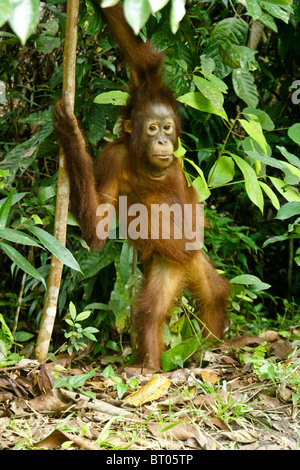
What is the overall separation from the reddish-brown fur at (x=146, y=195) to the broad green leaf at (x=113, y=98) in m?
0.11

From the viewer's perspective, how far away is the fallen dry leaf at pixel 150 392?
2582 millimetres

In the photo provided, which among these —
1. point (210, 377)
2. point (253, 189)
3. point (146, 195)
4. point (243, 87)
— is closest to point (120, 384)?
point (210, 377)

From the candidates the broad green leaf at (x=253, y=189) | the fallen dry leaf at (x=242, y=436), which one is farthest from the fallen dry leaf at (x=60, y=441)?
the broad green leaf at (x=253, y=189)

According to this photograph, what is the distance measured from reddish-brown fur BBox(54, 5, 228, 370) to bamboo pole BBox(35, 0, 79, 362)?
166mm

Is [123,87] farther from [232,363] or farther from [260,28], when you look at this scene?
[232,363]

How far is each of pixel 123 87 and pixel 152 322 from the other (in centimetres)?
154

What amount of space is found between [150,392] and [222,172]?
1.43 m

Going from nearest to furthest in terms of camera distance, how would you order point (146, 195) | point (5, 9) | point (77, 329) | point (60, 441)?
point (5, 9), point (60, 441), point (77, 329), point (146, 195)

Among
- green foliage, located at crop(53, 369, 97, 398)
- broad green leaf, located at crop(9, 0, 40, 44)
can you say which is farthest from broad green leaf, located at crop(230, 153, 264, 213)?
broad green leaf, located at crop(9, 0, 40, 44)

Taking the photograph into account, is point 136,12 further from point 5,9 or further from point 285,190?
point 285,190

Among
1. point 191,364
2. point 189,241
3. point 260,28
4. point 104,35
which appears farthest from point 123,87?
point 191,364

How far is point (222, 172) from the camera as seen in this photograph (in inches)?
135
